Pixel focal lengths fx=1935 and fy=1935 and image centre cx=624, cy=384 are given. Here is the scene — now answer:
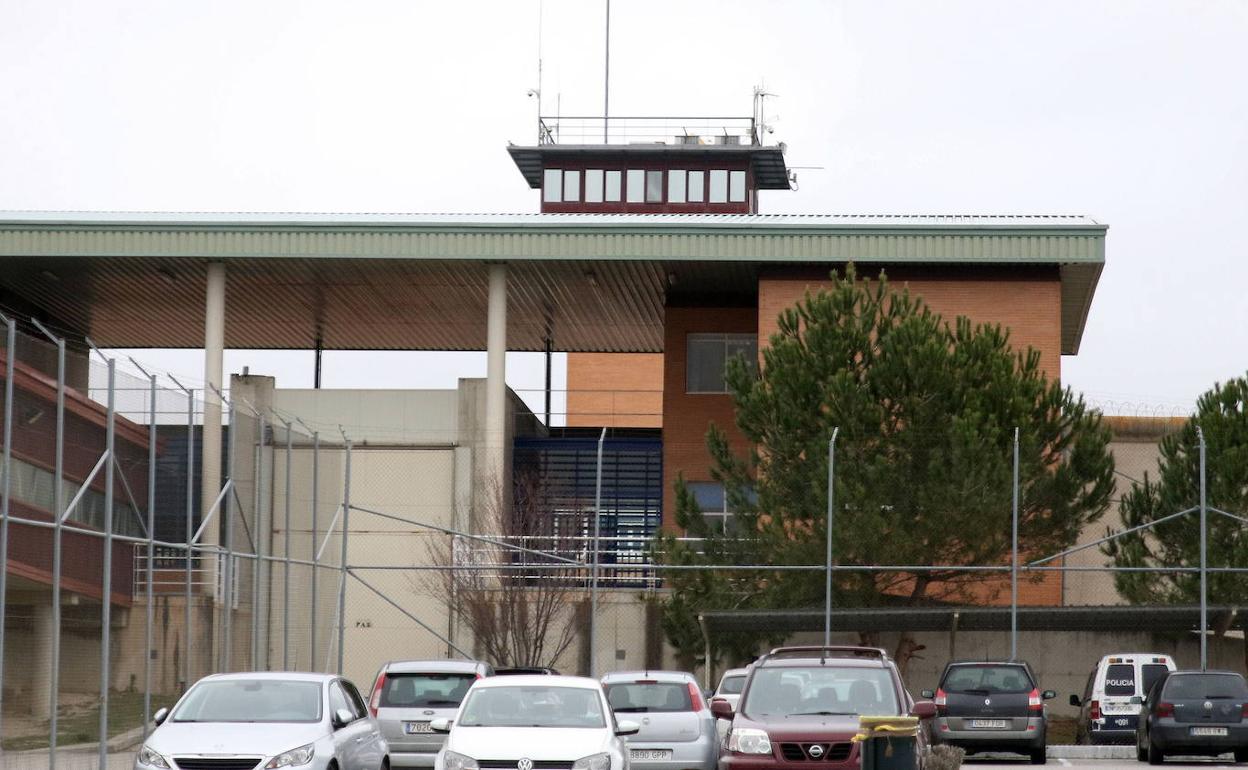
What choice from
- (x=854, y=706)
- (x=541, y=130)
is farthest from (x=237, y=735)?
(x=541, y=130)

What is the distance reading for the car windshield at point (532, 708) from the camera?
17.7 meters

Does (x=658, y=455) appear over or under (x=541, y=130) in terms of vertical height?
under

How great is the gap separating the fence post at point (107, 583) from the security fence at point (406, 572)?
0.14ft

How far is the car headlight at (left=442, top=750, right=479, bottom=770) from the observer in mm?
16547

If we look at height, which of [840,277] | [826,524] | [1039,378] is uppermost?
[840,277]

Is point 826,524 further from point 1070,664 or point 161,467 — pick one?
point 161,467

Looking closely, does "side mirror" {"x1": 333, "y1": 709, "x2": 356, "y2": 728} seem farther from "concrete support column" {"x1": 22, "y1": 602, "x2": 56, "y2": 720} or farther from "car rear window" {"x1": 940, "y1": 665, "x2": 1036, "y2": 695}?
"car rear window" {"x1": 940, "y1": 665, "x2": 1036, "y2": 695}

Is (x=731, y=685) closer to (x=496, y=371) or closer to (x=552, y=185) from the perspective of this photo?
(x=496, y=371)

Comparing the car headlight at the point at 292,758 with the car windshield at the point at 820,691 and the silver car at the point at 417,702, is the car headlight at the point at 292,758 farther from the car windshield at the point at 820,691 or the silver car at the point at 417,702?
the silver car at the point at 417,702

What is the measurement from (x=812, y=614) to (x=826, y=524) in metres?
1.92

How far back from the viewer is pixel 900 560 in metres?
30.5

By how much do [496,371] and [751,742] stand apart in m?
22.2

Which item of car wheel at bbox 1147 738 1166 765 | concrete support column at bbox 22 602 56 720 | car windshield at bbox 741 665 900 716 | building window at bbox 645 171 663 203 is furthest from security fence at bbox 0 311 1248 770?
building window at bbox 645 171 663 203

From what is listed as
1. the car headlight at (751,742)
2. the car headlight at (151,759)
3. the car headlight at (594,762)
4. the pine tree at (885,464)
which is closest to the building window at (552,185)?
the pine tree at (885,464)
